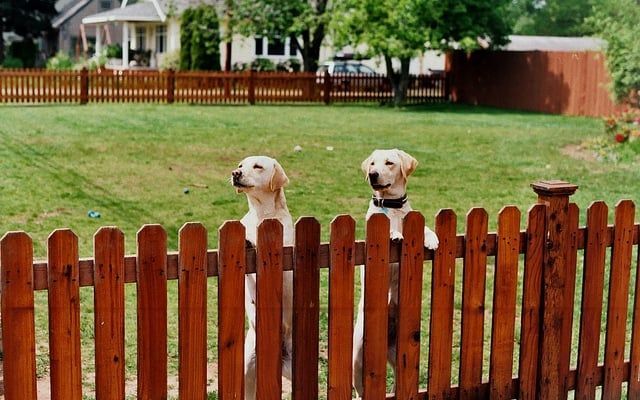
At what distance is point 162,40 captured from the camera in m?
51.0

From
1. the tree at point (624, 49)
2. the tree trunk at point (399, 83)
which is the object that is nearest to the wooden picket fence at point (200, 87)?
the tree trunk at point (399, 83)

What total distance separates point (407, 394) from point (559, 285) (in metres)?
0.89

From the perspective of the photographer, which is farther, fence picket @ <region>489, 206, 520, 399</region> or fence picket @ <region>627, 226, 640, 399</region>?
fence picket @ <region>627, 226, 640, 399</region>

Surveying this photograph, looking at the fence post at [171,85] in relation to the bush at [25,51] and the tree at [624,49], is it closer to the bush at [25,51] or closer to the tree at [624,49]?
the tree at [624,49]

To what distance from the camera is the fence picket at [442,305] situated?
13.9 ft

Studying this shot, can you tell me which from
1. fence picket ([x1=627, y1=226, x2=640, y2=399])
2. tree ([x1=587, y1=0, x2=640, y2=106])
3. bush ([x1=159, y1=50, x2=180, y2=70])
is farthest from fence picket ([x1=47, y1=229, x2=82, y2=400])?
bush ([x1=159, y1=50, x2=180, y2=70])

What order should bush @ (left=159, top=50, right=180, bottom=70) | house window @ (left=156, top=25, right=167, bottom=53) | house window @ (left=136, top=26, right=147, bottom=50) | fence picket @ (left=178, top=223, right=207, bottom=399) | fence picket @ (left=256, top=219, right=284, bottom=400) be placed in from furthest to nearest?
Result: 1. house window @ (left=136, top=26, right=147, bottom=50)
2. house window @ (left=156, top=25, right=167, bottom=53)
3. bush @ (left=159, top=50, right=180, bottom=70)
4. fence picket @ (left=256, top=219, right=284, bottom=400)
5. fence picket @ (left=178, top=223, right=207, bottom=399)

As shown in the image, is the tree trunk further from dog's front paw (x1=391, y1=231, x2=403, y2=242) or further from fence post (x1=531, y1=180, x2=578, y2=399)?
dog's front paw (x1=391, y1=231, x2=403, y2=242)

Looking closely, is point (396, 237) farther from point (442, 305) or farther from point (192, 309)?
point (192, 309)

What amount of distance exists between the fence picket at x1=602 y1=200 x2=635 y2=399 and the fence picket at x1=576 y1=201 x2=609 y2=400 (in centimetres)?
8

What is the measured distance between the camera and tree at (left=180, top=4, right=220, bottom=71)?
3706cm

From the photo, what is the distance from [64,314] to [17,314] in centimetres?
16

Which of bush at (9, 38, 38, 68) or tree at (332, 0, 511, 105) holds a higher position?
tree at (332, 0, 511, 105)

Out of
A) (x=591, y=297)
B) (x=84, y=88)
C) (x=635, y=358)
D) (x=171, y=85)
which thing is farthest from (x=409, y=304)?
(x=171, y=85)
